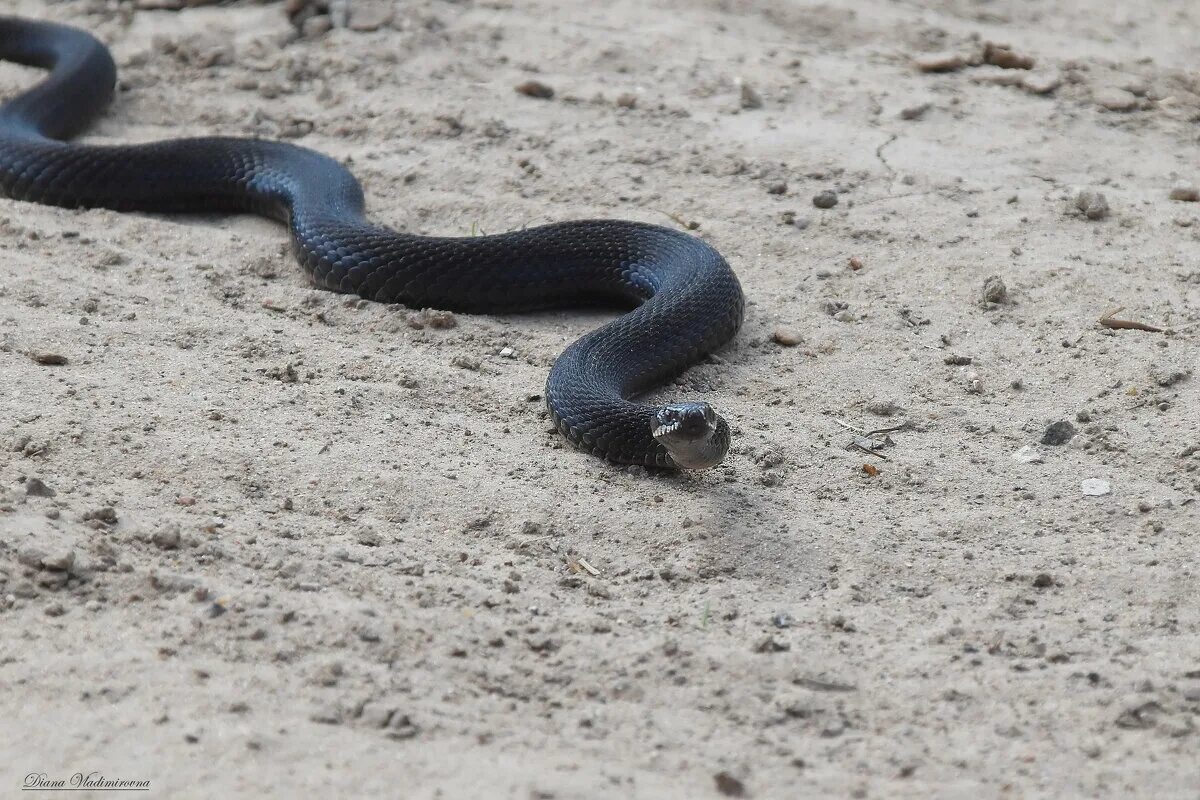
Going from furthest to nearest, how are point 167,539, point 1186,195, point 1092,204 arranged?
point 1186,195 < point 1092,204 < point 167,539

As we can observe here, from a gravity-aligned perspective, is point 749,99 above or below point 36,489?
Result: above

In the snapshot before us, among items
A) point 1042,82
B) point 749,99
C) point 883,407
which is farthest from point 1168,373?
point 749,99

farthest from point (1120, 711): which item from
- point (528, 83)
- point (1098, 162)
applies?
point (528, 83)

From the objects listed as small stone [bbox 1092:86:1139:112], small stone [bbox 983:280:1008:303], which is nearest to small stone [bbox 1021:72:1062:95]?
small stone [bbox 1092:86:1139:112]

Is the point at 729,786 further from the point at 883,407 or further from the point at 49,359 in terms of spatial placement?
the point at 49,359

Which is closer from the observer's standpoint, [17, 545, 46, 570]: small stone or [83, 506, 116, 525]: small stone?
[17, 545, 46, 570]: small stone

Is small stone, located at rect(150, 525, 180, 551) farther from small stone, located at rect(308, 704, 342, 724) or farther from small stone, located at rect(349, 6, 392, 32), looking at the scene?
small stone, located at rect(349, 6, 392, 32)

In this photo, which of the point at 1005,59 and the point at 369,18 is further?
the point at 369,18
